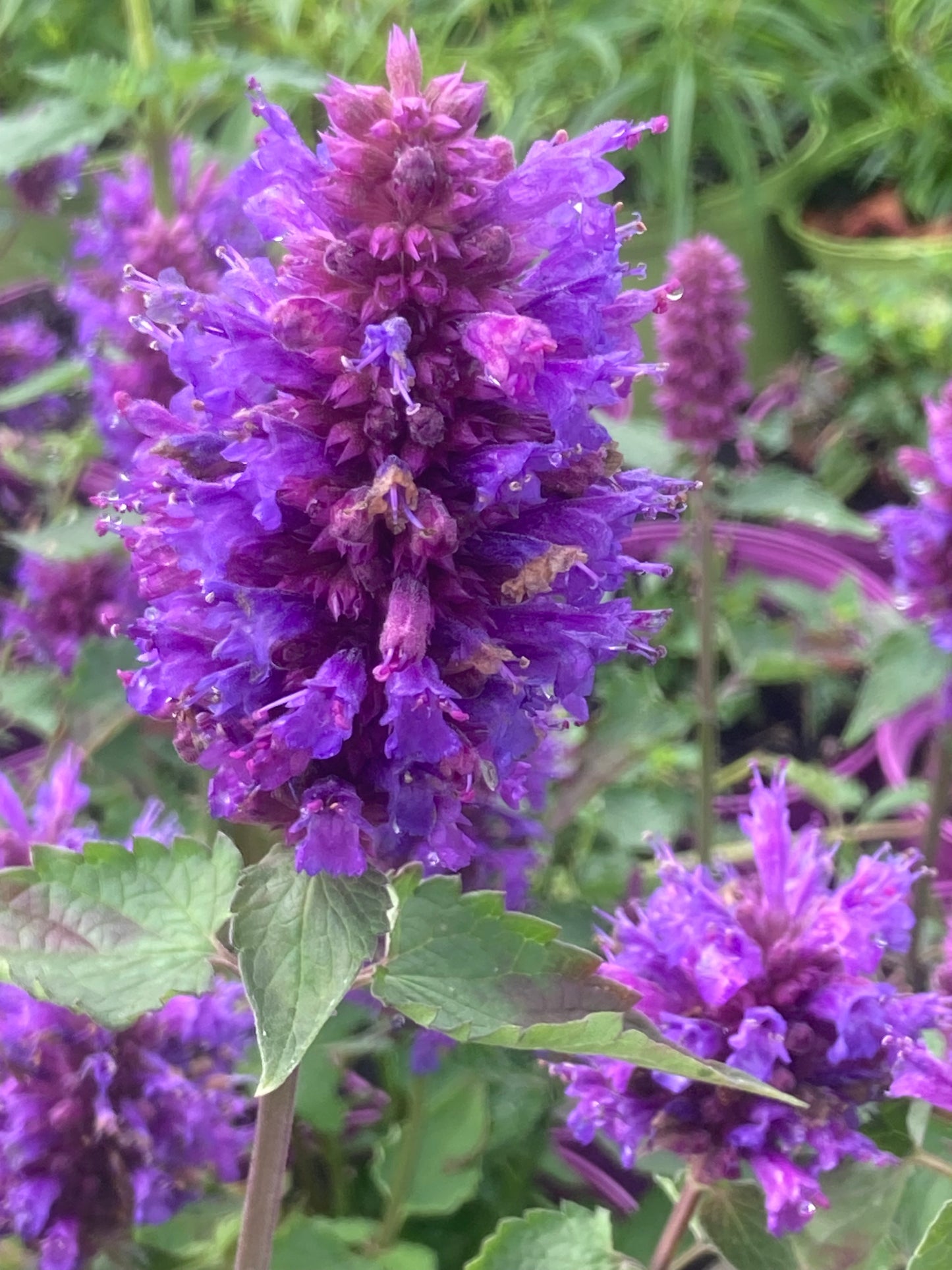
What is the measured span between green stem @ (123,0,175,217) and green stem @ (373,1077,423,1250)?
2.37 ft

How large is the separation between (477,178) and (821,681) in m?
1.20

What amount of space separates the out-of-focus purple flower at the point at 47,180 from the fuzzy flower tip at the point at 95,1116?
2.58 feet

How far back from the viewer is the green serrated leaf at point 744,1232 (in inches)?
21.8

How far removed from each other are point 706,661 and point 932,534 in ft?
0.77

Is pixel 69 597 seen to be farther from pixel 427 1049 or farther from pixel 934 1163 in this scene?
pixel 934 1163

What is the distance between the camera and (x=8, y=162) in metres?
0.84

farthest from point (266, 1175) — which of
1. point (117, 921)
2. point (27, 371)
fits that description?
point (27, 371)

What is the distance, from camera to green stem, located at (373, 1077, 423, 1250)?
0.78 metres

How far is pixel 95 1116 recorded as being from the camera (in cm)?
58

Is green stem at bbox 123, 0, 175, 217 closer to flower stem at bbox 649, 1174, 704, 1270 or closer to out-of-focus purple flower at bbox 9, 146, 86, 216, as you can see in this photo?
out-of-focus purple flower at bbox 9, 146, 86, 216

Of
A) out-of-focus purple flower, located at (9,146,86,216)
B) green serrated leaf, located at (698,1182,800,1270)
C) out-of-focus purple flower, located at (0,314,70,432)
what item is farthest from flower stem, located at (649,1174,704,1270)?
out-of-focus purple flower, located at (9,146,86,216)

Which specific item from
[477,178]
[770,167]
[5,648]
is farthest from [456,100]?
[770,167]

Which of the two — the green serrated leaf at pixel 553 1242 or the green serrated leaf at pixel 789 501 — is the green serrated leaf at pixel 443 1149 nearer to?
the green serrated leaf at pixel 553 1242

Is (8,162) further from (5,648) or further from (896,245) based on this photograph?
(896,245)
